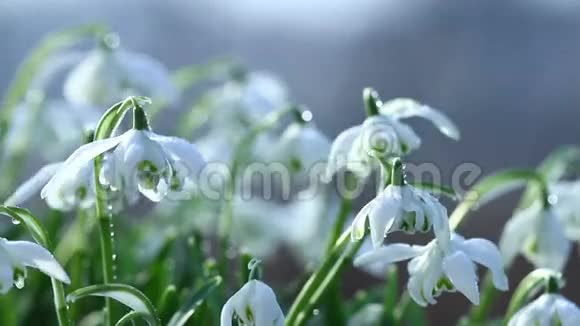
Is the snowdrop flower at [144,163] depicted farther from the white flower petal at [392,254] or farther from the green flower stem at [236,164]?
the green flower stem at [236,164]

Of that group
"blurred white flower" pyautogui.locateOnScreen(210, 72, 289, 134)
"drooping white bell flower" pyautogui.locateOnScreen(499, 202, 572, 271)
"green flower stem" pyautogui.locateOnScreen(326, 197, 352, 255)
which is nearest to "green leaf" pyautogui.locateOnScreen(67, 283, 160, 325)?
"green flower stem" pyautogui.locateOnScreen(326, 197, 352, 255)

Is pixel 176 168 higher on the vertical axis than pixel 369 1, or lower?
lower

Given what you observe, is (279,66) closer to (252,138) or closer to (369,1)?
(369,1)

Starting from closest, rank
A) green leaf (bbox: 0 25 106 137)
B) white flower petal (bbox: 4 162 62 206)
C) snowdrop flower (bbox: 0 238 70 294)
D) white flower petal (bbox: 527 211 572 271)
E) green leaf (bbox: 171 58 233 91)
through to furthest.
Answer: snowdrop flower (bbox: 0 238 70 294), white flower petal (bbox: 4 162 62 206), white flower petal (bbox: 527 211 572 271), green leaf (bbox: 0 25 106 137), green leaf (bbox: 171 58 233 91)

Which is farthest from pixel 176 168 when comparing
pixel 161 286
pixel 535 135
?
pixel 535 135

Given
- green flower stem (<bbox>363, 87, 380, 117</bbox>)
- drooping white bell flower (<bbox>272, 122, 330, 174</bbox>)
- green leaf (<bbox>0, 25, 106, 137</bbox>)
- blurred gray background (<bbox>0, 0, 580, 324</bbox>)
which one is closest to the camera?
green flower stem (<bbox>363, 87, 380, 117</bbox>)

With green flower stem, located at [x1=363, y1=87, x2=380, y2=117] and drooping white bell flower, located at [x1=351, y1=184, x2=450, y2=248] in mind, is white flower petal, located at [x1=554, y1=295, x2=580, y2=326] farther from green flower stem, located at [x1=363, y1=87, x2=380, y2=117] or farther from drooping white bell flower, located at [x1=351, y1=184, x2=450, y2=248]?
green flower stem, located at [x1=363, y1=87, x2=380, y2=117]
